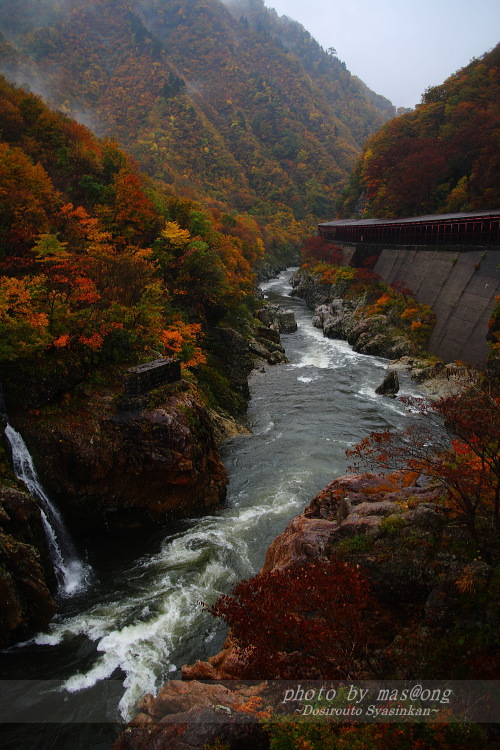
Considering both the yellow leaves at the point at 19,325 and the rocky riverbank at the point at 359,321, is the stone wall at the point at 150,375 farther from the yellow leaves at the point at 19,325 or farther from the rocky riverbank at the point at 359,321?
the rocky riverbank at the point at 359,321

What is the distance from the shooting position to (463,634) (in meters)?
6.62

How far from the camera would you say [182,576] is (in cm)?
1291

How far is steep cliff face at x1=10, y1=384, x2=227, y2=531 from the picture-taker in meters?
13.6

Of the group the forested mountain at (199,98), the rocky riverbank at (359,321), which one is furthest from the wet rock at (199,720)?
the forested mountain at (199,98)

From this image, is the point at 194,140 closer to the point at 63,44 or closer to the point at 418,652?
the point at 63,44

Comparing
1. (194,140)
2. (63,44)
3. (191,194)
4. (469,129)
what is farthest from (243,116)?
(469,129)

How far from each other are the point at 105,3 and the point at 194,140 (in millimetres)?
116198

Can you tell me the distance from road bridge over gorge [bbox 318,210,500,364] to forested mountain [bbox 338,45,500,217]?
638 cm

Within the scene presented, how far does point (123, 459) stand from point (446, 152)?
5368 centimetres

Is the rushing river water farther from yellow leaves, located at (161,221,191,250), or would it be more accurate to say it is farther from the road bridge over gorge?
yellow leaves, located at (161,221,191,250)

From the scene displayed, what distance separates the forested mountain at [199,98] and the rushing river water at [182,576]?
61.3 m

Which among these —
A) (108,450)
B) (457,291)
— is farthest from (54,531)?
(457,291)

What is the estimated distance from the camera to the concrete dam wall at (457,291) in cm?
3027

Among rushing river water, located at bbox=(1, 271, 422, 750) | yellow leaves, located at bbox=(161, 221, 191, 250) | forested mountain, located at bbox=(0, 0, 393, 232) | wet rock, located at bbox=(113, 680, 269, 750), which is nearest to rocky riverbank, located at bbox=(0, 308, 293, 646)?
rushing river water, located at bbox=(1, 271, 422, 750)
